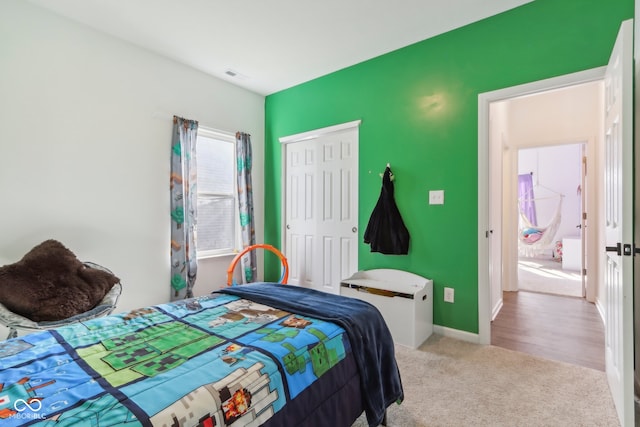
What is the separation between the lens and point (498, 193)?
3.62 metres

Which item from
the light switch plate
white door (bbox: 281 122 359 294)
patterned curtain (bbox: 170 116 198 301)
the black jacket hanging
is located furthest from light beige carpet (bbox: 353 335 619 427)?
patterned curtain (bbox: 170 116 198 301)

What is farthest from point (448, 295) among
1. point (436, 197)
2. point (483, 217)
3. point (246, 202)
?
point (246, 202)

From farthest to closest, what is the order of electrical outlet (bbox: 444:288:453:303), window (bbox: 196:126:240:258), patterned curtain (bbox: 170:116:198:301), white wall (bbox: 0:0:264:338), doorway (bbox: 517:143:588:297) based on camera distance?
Result: doorway (bbox: 517:143:588:297)
window (bbox: 196:126:240:258)
patterned curtain (bbox: 170:116:198:301)
electrical outlet (bbox: 444:288:453:303)
white wall (bbox: 0:0:264:338)

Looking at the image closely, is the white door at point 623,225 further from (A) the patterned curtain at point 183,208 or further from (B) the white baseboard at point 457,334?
(A) the patterned curtain at point 183,208

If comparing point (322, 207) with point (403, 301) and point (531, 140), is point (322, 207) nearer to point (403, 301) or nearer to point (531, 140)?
point (403, 301)

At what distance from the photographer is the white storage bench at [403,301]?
252 cm

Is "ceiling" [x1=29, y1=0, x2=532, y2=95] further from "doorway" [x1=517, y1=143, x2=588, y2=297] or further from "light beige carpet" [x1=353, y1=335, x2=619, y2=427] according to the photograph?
"doorway" [x1=517, y1=143, x2=588, y2=297]

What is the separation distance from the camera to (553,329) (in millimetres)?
2889

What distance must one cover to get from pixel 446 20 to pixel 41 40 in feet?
11.0

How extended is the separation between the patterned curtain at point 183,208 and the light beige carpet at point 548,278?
4552 mm

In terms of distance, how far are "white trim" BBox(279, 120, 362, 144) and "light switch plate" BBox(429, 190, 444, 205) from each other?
1.14 metres

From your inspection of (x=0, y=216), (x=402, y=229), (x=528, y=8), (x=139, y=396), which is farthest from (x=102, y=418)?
(x=528, y=8)

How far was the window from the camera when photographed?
12.0ft

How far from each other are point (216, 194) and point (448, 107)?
274 centimetres
